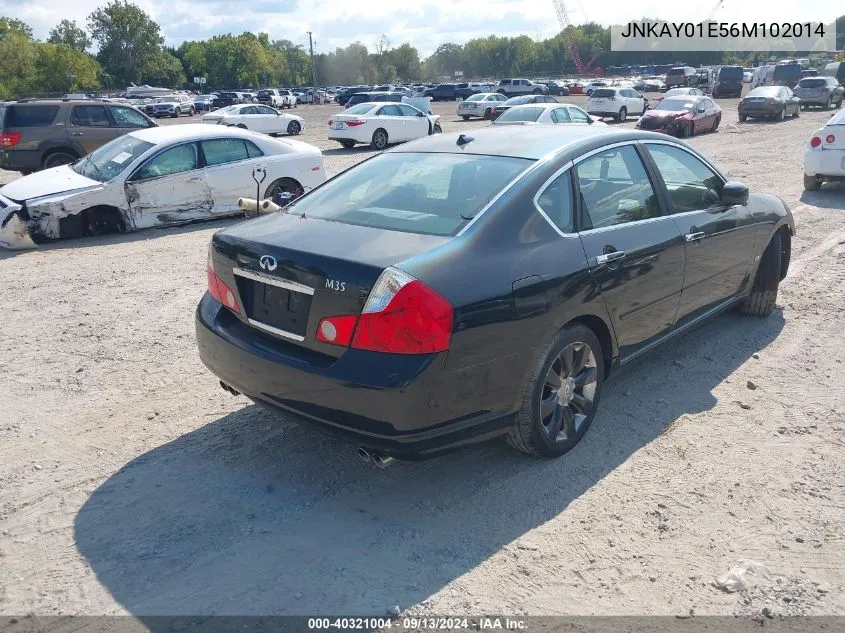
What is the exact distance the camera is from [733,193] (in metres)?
5.13

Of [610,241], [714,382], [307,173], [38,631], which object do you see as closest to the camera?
[38,631]

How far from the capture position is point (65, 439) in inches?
169

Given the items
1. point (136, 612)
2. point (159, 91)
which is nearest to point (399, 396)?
point (136, 612)

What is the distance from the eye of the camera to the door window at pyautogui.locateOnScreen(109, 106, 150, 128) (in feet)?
50.8

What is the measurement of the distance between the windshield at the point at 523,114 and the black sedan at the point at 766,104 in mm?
14563

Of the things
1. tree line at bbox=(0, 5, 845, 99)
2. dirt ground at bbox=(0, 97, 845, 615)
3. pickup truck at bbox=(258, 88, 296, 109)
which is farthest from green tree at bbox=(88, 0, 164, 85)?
dirt ground at bbox=(0, 97, 845, 615)

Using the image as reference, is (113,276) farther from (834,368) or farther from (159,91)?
(159,91)

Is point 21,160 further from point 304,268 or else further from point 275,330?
point 304,268

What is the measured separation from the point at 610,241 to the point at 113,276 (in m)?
5.71

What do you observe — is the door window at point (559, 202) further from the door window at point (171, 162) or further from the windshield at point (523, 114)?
the windshield at point (523, 114)

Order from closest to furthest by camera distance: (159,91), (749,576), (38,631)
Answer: (38,631) → (749,576) → (159,91)

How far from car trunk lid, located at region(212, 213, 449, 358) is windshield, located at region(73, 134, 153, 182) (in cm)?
695

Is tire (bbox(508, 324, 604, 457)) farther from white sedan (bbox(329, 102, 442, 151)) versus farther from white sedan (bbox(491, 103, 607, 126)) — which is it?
white sedan (bbox(329, 102, 442, 151))

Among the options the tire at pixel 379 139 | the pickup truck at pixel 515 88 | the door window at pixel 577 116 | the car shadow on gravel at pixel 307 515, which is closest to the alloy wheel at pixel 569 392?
the car shadow on gravel at pixel 307 515
